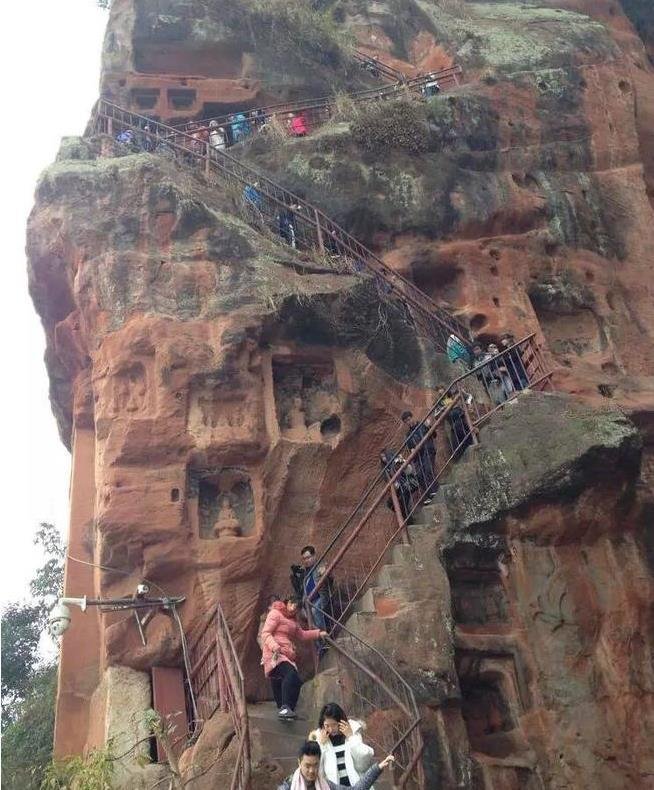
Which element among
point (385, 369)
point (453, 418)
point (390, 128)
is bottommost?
point (453, 418)

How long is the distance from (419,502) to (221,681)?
11.4ft

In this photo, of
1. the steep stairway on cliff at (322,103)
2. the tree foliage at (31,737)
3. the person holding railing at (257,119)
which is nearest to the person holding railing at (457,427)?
the person holding railing at (257,119)

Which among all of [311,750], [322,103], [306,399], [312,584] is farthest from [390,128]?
[311,750]

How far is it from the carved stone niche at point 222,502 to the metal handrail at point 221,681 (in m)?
1.28

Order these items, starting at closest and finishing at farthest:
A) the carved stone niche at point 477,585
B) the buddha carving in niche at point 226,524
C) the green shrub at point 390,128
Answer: the carved stone niche at point 477,585
the buddha carving in niche at point 226,524
the green shrub at point 390,128

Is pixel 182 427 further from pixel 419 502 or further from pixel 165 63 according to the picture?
pixel 165 63

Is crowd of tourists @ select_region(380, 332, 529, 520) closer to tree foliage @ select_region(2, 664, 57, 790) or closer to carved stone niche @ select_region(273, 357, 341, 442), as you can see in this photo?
carved stone niche @ select_region(273, 357, 341, 442)

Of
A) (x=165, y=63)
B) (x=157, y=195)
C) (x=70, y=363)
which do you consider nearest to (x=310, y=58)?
(x=165, y=63)

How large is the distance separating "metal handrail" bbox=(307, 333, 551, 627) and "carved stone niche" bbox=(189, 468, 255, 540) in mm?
1271

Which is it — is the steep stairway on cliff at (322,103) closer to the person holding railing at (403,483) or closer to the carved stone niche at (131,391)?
the carved stone niche at (131,391)

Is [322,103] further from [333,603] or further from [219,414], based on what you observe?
[333,603]

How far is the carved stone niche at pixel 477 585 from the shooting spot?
30.1ft

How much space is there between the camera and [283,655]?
8172 mm

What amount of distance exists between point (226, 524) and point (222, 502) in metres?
0.52
